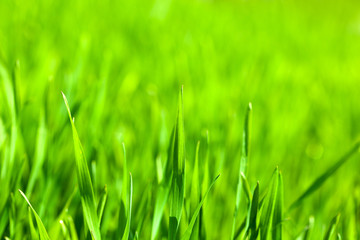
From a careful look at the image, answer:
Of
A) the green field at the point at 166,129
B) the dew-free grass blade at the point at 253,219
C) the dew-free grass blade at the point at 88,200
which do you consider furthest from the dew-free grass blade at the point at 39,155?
the dew-free grass blade at the point at 253,219

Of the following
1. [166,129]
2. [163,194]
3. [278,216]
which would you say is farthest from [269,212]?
[166,129]

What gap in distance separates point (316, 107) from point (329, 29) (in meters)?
1.66

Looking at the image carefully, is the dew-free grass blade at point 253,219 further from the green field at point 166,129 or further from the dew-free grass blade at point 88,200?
the dew-free grass blade at point 88,200

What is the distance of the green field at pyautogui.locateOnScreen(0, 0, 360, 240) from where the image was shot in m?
0.55

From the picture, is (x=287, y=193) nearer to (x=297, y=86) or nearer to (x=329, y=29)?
(x=297, y=86)

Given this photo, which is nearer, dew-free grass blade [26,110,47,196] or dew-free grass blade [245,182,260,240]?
dew-free grass blade [245,182,260,240]

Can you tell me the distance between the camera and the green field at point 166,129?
55cm

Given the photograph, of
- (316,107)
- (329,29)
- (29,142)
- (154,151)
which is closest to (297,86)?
(316,107)

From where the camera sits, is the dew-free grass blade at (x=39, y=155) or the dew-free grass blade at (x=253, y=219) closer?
the dew-free grass blade at (x=253, y=219)

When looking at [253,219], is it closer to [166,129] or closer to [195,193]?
[195,193]

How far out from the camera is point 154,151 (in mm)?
848

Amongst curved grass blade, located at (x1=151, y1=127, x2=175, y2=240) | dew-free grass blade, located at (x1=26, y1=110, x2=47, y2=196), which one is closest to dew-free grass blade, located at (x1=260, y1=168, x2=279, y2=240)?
curved grass blade, located at (x1=151, y1=127, x2=175, y2=240)

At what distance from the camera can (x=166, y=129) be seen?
839mm

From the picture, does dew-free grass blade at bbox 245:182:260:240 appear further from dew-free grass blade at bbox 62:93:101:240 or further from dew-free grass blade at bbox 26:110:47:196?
dew-free grass blade at bbox 26:110:47:196
